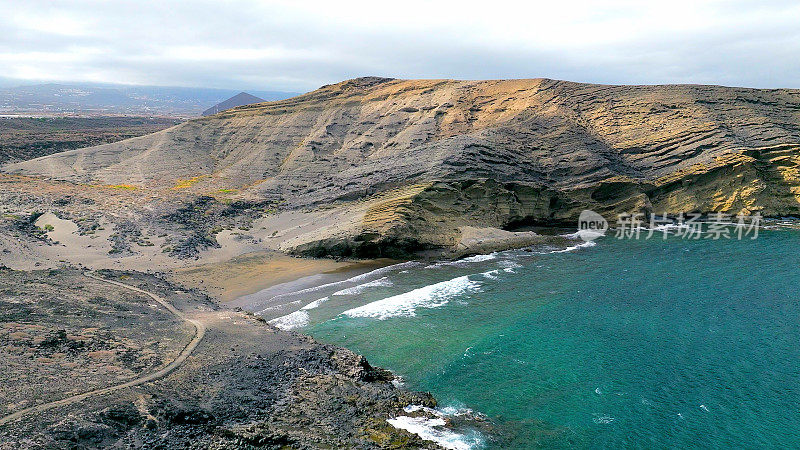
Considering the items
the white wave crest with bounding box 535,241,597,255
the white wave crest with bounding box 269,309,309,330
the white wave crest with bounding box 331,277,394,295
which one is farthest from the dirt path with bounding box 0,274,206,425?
the white wave crest with bounding box 535,241,597,255

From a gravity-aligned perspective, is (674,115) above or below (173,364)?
above

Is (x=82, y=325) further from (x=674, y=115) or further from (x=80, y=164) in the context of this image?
(x=674, y=115)

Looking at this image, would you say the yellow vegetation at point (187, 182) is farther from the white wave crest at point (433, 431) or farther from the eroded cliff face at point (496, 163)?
the white wave crest at point (433, 431)

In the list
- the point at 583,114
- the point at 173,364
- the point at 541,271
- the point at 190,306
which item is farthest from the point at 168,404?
the point at 583,114

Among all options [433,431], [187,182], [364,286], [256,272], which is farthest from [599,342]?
[187,182]

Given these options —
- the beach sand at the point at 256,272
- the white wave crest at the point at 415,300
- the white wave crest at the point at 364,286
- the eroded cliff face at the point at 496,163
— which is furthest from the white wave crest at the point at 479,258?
the white wave crest at the point at 364,286

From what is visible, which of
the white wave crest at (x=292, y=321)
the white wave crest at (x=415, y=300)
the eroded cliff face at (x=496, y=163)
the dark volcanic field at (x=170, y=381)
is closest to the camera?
the dark volcanic field at (x=170, y=381)
